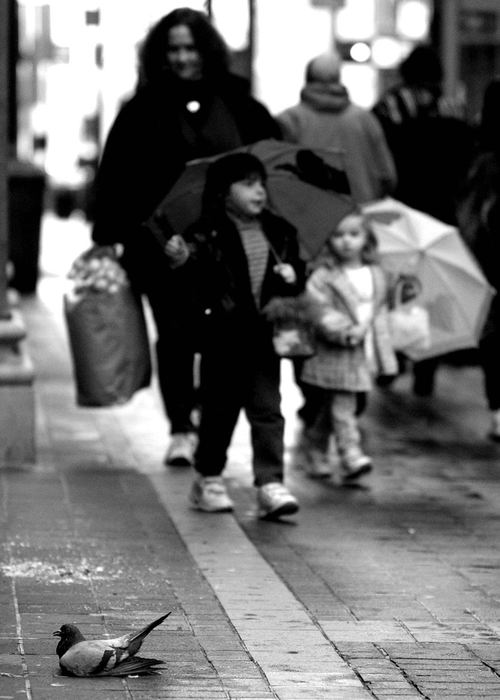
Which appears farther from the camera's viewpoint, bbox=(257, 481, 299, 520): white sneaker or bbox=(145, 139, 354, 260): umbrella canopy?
bbox=(145, 139, 354, 260): umbrella canopy

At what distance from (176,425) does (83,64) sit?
36.0m

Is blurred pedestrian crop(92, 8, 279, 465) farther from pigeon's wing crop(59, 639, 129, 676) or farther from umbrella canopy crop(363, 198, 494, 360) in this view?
pigeon's wing crop(59, 639, 129, 676)

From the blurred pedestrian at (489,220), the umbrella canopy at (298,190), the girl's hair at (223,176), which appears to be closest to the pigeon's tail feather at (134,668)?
the girl's hair at (223,176)

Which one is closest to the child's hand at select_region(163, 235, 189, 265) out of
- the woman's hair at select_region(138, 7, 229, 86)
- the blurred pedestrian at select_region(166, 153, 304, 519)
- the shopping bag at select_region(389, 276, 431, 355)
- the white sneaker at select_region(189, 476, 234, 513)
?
the blurred pedestrian at select_region(166, 153, 304, 519)

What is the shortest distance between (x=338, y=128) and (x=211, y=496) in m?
3.32

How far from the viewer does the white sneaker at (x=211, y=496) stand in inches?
302

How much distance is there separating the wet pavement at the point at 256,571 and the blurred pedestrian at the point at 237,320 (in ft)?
0.59

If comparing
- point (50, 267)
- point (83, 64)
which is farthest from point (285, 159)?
point (83, 64)

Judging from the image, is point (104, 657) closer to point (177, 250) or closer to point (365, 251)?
point (177, 250)

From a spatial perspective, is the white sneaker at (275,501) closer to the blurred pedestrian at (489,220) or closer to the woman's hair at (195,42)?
the woman's hair at (195,42)

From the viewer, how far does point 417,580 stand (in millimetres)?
6531

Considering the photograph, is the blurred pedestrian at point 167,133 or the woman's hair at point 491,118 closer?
the blurred pedestrian at point 167,133

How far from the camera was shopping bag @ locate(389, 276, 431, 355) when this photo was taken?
8547mm

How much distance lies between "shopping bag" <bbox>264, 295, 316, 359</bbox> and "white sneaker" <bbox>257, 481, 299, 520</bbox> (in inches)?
21.1
